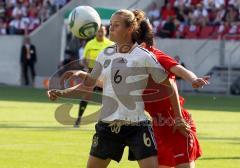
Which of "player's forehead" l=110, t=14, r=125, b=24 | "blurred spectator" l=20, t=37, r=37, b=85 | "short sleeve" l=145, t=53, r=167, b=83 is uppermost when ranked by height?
"player's forehead" l=110, t=14, r=125, b=24

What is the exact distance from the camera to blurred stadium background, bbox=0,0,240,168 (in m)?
18.0

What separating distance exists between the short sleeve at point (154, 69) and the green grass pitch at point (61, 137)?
14.6 feet

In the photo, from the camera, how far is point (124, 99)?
27.2 ft

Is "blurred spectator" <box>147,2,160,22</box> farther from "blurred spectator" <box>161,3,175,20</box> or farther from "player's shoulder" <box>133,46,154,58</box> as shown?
"player's shoulder" <box>133,46,154,58</box>

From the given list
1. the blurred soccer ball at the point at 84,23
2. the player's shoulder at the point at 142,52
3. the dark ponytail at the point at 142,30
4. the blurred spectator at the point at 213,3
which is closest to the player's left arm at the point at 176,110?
the player's shoulder at the point at 142,52

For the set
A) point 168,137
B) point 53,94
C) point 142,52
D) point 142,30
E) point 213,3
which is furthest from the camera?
point 213,3

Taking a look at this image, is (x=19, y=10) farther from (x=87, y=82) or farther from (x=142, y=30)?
(x=142, y=30)

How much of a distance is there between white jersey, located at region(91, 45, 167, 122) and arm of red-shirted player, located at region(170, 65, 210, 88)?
14cm

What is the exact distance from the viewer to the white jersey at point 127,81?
8.33 meters

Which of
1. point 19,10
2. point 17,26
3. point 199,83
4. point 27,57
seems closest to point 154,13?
point 27,57

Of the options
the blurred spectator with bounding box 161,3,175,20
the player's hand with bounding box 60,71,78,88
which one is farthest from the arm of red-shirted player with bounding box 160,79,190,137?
the blurred spectator with bounding box 161,3,175,20

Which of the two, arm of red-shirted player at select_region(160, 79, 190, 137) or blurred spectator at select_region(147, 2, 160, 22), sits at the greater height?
arm of red-shirted player at select_region(160, 79, 190, 137)

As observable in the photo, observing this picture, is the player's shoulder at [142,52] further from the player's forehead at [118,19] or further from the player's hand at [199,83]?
the player's hand at [199,83]

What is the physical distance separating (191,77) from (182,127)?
650mm
